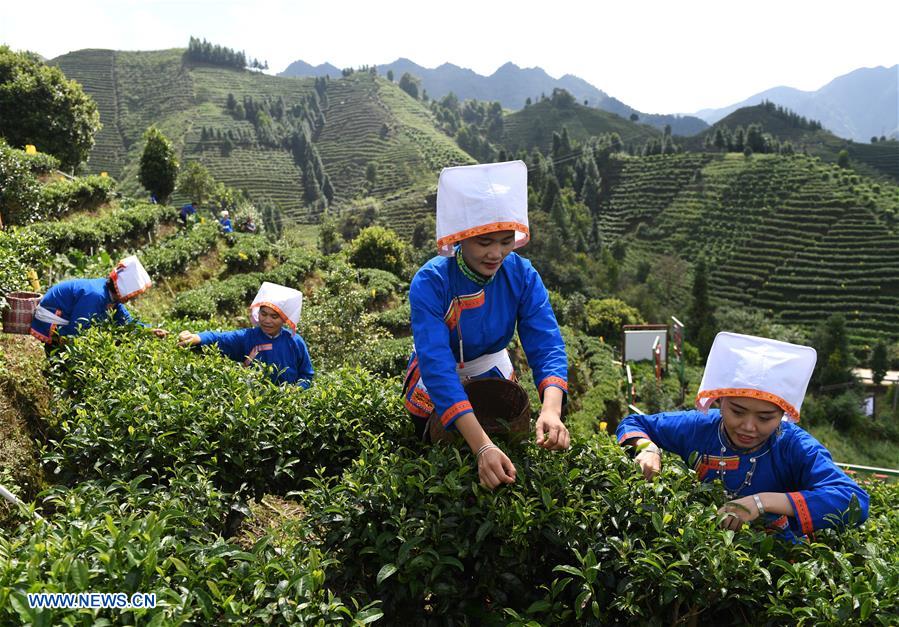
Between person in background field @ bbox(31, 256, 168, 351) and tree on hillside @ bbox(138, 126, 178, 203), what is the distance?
65.4 ft

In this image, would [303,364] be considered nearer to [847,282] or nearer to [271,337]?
[271,337]

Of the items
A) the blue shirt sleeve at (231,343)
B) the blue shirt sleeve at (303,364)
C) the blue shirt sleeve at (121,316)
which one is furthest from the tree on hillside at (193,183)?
the blue shirt sleeve at (303,364)

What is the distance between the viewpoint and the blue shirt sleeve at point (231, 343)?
15.1 feet

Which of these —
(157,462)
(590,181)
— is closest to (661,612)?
(157,462)

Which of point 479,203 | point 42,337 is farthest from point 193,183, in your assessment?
point 479,203

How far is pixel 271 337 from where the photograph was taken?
473 centimetres

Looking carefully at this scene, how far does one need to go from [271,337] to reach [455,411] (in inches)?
116

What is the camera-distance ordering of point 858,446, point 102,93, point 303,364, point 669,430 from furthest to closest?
point 102,93, point 858,446, point 303,364, point 669,430

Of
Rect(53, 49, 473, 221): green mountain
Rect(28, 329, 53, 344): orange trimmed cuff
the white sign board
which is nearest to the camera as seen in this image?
Rect(28, 329, 53, 344): orange trimmed cuff

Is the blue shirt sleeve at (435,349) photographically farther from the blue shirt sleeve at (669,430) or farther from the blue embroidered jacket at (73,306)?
the blue embroidered jacket at (73,306)

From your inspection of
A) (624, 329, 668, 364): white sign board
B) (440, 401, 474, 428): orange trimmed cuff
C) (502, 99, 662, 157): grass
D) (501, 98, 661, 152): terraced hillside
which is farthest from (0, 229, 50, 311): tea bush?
(501, 98, 661, 152): terraced hillside

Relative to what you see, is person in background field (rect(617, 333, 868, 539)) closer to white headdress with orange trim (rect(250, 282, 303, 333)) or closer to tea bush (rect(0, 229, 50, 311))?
white headdress with orange trim (rect(250, 282, 303, 333))

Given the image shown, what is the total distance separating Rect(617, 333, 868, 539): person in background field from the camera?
7.32 ft

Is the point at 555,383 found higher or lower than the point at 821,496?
higher
